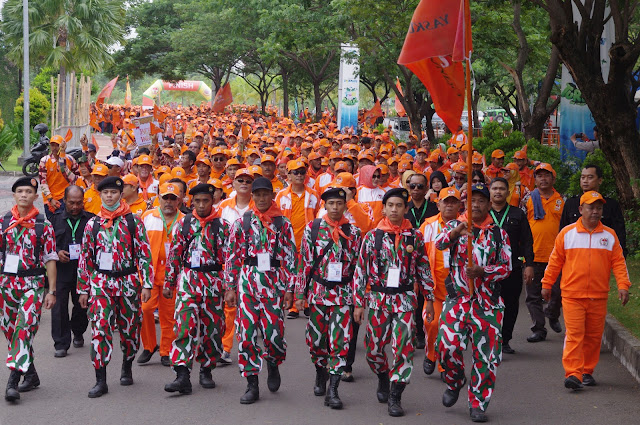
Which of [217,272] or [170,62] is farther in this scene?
[170,62]

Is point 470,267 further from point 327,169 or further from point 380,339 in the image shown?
point 327,169

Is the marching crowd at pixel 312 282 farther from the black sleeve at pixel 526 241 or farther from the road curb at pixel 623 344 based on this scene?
the road curb at pixel 623 344

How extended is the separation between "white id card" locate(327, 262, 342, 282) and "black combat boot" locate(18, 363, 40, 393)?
266 cm

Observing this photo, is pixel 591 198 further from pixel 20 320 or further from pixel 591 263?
pixel 20 320

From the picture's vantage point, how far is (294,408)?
24.6ft

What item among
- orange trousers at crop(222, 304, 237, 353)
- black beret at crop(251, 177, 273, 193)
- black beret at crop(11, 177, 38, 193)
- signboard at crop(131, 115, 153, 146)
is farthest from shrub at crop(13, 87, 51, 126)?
black beret at crop(251, 177, 273, 193)

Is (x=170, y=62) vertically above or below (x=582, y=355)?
above

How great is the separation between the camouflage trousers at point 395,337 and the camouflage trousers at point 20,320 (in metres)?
2.71

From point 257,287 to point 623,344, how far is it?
3904 mm

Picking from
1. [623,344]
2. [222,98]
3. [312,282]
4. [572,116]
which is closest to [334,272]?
[312,282]

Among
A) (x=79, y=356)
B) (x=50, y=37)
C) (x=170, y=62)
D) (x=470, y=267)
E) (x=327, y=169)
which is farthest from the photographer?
(x=170, y=62)

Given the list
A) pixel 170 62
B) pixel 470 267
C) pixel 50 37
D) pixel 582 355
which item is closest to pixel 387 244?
pixel 470 267

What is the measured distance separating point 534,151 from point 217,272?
1014 cm

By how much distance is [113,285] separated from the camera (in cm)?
782
